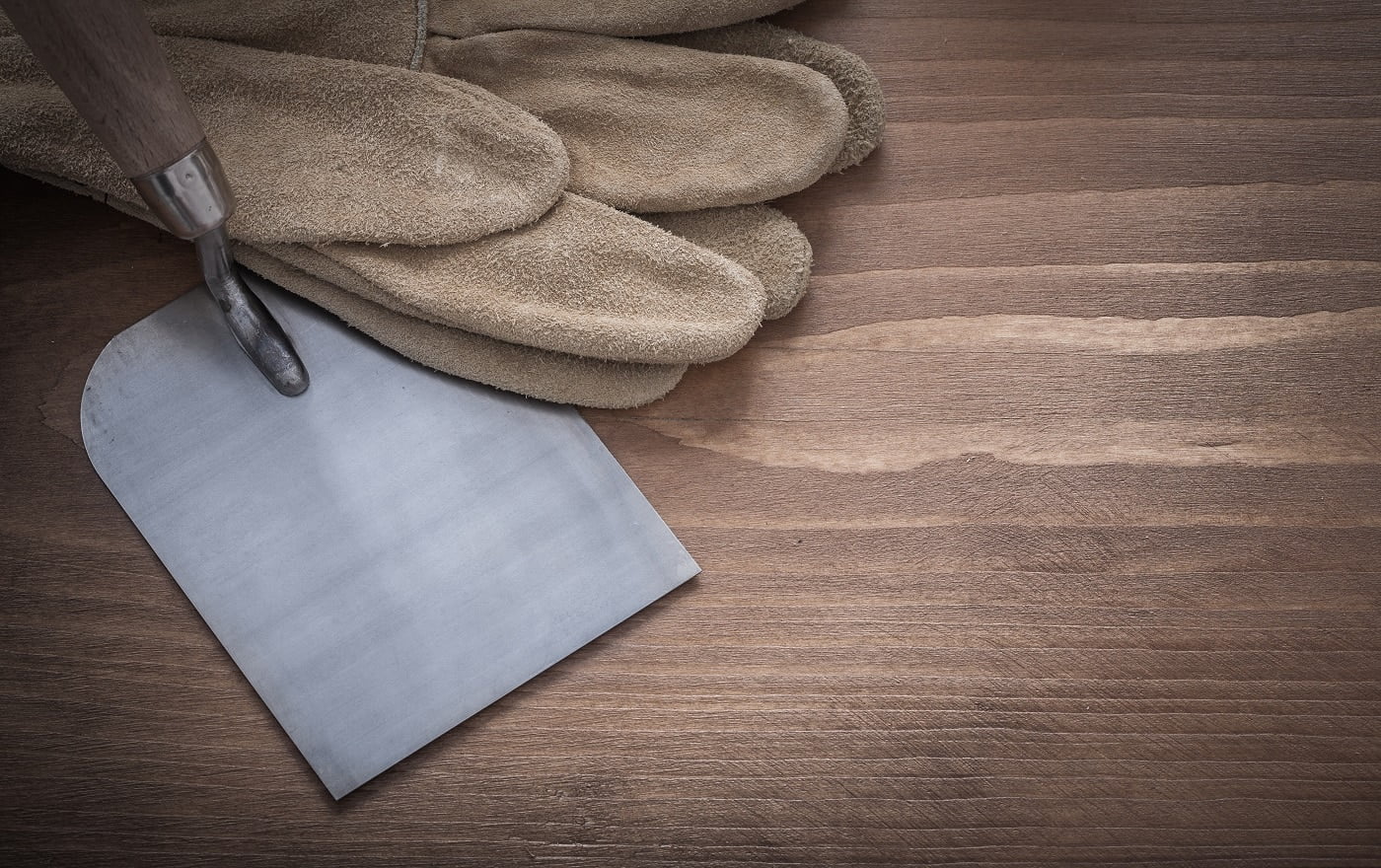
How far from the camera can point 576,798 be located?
0.51m

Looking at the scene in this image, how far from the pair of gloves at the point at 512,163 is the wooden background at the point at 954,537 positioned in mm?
41

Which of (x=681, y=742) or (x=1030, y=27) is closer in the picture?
(x=681, y=742)

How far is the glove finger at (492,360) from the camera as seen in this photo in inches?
21.5

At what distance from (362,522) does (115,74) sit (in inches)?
9.1

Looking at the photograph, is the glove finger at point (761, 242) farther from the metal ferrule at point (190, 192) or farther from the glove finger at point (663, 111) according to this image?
the metal ferrule at point (190, 192)

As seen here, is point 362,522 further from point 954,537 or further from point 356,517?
point 954,537

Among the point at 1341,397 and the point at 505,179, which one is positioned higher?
the point at 505,179

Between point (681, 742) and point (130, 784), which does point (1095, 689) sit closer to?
point (681, 742)

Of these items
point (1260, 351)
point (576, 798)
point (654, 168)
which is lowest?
point (576, 798)

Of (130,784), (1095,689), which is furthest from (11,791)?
(1095,689)

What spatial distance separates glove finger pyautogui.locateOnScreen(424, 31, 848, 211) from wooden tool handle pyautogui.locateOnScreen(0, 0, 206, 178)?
0.62ft

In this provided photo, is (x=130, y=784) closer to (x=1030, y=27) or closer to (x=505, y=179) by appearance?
(x=505, y=179)

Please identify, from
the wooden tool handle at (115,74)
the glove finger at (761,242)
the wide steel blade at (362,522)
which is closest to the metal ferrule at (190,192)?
the wooden tool handle at (115,74)

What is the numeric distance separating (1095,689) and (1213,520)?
0.11m
